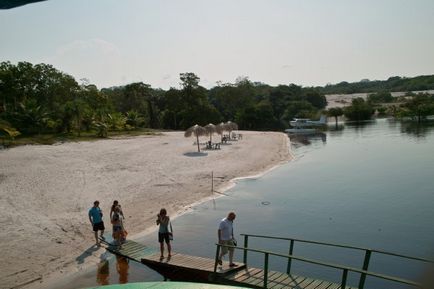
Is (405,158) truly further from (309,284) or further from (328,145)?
(309,284)

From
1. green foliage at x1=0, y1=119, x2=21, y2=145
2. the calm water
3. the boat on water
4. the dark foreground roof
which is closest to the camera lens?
the dark foreground roof

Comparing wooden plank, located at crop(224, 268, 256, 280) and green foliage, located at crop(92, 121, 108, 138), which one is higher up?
green foliage, located at crop(92, 121, 108, 138)

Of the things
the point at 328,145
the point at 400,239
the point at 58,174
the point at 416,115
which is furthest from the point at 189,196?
the point at 416,115

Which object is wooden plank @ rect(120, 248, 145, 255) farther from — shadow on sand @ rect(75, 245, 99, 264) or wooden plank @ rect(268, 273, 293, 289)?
wooden plank @ rect(268, 273, 293, 289)

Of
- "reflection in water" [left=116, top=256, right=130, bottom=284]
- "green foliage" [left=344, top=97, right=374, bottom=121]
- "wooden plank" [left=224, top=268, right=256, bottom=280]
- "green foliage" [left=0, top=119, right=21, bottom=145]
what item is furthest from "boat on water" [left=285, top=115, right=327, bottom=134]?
"wooden plank" [left=224, top=268, right=256, bottom=280]

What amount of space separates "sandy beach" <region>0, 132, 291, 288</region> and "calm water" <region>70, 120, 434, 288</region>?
5.82 feet

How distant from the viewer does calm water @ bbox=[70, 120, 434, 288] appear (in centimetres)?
1561

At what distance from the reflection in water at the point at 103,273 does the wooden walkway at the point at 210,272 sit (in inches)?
28.3

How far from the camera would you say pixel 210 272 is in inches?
479

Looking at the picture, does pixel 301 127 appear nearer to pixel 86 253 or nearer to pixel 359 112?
pixel 359 112

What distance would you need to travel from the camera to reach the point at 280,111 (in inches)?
4375

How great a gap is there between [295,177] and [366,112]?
83.6 m

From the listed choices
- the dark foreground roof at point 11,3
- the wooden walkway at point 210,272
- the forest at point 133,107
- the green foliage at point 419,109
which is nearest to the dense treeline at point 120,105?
the forest at point 133,107

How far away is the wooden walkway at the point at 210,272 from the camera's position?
36.1ft
